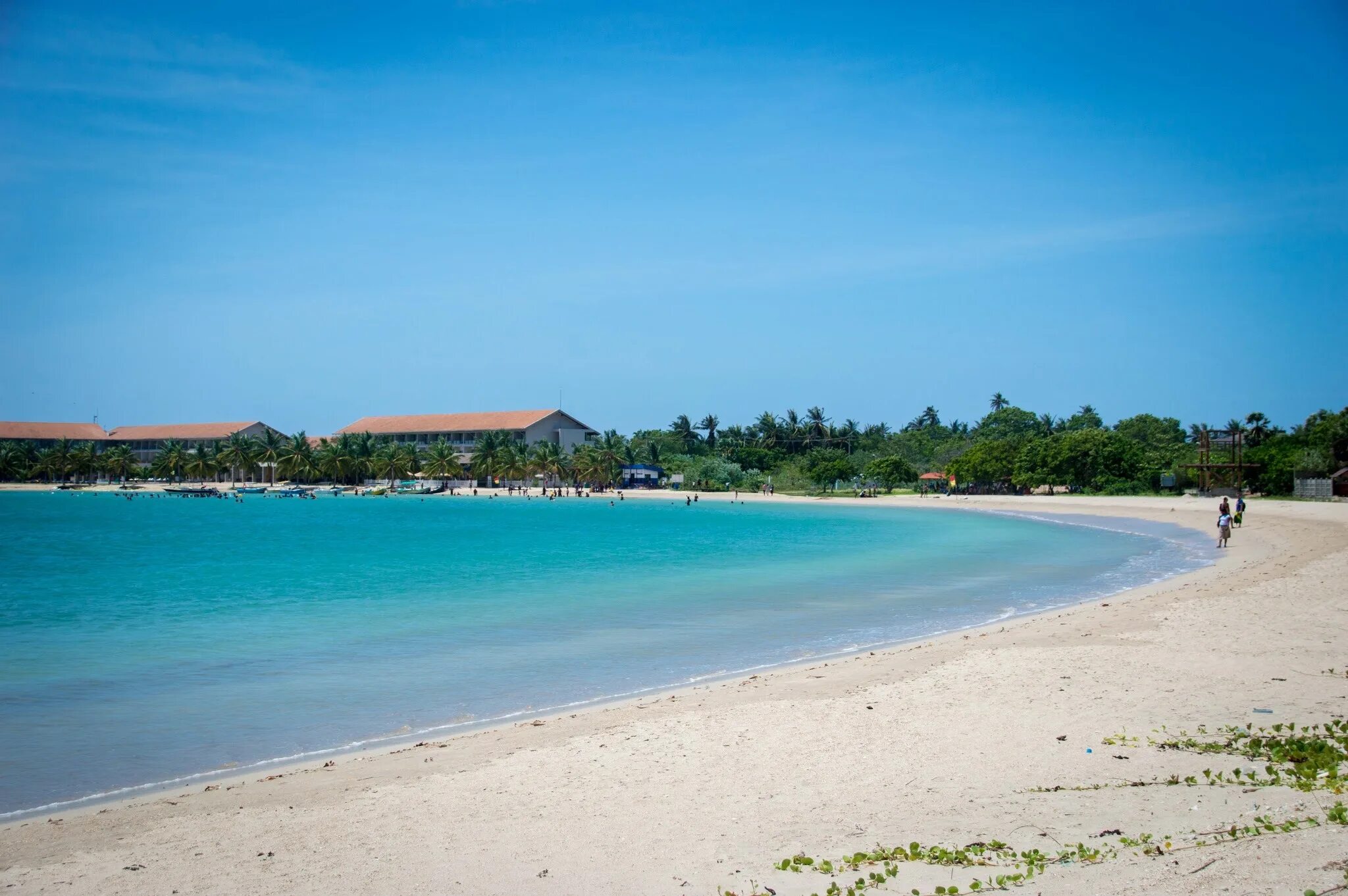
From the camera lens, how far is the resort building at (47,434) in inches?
4631

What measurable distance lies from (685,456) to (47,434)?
Answer: 271 feet

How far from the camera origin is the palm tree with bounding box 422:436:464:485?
10812cm

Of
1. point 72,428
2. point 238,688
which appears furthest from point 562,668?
point 72,428

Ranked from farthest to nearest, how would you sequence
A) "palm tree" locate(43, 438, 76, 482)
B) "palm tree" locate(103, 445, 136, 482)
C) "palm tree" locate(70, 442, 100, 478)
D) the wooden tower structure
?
"palm tree" locate(103, 445, 136, 482)
"palm tree" locate(70, 442, 100, 478)
"palm tree" locate(43, 438, 76, 482)
the wooden tower structure

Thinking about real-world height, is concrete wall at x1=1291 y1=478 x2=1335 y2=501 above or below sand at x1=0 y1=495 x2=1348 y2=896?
above

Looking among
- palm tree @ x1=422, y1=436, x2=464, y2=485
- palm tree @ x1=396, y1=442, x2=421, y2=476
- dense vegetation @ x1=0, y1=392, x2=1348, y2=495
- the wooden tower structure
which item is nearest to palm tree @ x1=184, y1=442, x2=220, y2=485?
dense vegetation @ x1=0, y1=392, x2=1348, y2=495

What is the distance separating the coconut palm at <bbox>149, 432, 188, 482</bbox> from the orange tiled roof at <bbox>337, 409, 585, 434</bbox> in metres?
19.1

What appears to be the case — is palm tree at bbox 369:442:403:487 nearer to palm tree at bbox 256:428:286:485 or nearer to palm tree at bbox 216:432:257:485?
palm tree at bbox 256:428:286:485

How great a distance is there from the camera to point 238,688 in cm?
1241

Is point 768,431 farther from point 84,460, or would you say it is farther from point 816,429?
point 84,460

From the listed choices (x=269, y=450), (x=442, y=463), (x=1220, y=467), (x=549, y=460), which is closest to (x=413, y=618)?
(x=1220, y=467)

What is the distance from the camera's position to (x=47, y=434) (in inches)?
4727

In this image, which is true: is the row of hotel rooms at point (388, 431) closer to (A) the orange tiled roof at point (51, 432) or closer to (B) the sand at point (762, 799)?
(A) the orange tiled roof at point (51, 432)

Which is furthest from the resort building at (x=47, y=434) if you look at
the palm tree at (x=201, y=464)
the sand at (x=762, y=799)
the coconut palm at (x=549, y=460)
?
the sand at (x=762, y=799)
